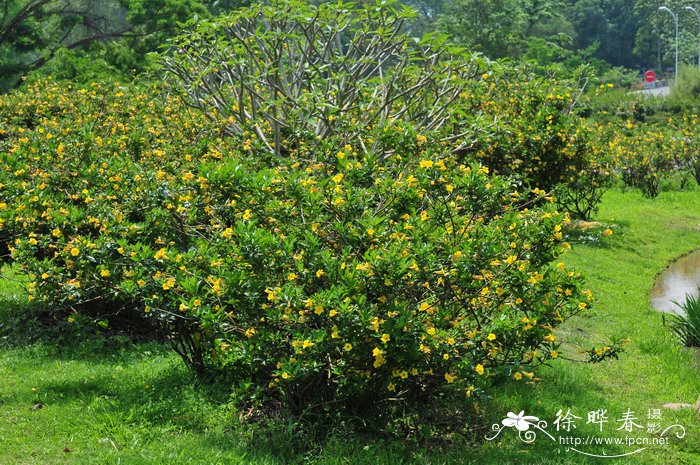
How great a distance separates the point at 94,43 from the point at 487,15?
23989 mm

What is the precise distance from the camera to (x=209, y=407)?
5082 millimetres

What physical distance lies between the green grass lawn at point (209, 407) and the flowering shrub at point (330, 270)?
0.92 ft

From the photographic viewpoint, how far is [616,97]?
33.1m

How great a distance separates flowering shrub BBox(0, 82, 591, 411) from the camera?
4227 mm

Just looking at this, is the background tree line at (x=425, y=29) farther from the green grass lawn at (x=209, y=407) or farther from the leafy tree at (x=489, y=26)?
the green grass lawn at (x=209, y=407)

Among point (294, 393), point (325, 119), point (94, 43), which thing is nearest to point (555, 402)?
point (294, 393)

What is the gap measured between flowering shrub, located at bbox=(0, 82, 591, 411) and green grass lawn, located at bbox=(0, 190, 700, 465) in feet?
0.92

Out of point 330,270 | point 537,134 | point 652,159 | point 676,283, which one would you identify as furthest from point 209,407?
point 652,159

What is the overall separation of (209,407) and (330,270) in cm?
134

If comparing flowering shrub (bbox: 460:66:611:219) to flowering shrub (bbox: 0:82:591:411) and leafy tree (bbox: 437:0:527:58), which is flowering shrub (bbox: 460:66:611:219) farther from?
leafy tree (bbox: 437:0:527:58)

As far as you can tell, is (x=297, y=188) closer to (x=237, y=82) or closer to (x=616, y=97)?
(x=237, y=82)

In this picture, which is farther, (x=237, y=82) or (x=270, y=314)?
(x=237, y=82)

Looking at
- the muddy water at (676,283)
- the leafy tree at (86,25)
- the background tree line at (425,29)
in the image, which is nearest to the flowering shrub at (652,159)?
the background tree line at (425,29)

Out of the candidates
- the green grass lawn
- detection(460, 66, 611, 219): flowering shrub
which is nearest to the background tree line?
detection(460, 66, 611, 219): flowering shrub
